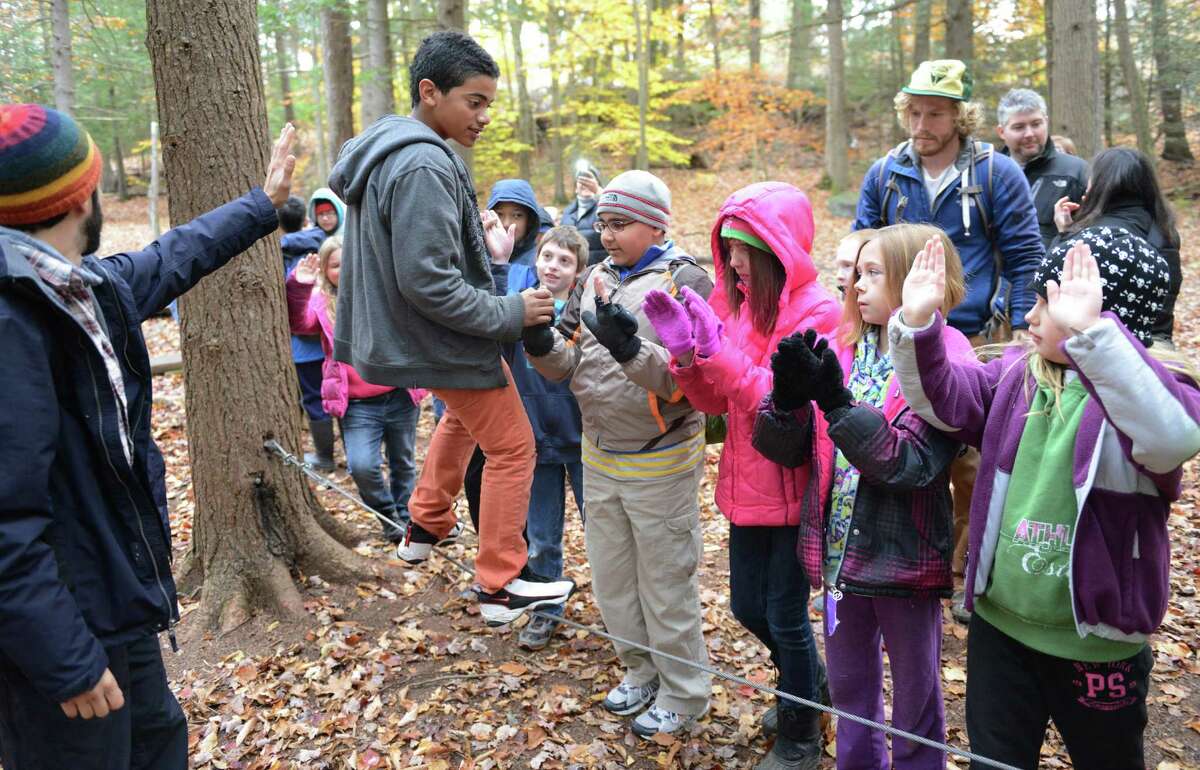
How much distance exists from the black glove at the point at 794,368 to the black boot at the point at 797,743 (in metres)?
1.54

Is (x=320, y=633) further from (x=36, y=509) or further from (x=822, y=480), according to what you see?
(x=822, y=480)

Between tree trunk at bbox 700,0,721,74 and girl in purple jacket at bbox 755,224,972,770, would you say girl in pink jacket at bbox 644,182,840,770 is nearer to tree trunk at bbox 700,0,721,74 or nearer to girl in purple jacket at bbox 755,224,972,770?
girl in purple jacket at bbox 755,224,972,770

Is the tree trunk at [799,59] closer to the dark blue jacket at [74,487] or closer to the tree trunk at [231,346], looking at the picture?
the tree trunk at [231,346]

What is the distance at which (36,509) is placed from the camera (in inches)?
75.9

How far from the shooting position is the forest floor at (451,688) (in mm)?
3525

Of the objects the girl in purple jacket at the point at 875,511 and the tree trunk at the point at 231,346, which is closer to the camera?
the girl in purple jacket at the point at 875,511

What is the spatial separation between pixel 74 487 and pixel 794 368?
2.05 meters

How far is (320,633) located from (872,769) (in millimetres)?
2809

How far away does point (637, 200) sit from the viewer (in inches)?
138

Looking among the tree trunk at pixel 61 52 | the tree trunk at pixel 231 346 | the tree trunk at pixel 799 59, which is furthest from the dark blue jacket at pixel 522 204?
the tree trunk at pixel 799 59

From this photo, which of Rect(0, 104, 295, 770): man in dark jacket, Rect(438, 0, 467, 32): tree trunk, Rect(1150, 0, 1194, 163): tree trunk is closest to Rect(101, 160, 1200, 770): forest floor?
Rect(0, 104, 295, 770): man in dark jacket

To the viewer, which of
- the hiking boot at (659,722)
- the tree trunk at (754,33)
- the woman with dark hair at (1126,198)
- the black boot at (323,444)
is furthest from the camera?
the tree trunk at (754,33)

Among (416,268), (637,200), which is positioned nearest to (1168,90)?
(637,200)

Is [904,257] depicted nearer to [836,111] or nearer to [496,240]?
[496,240]
